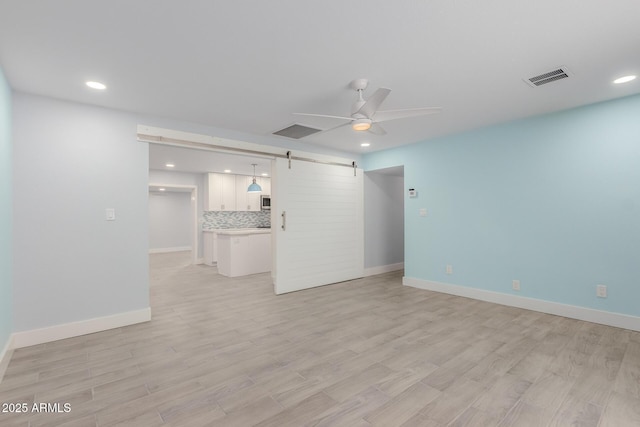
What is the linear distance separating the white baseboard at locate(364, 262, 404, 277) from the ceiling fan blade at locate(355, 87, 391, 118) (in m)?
3.98

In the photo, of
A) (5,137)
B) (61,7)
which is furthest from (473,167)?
(5,137)

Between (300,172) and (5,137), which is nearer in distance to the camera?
(5,137)

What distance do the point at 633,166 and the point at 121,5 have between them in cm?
493

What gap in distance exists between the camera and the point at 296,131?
4.42 m

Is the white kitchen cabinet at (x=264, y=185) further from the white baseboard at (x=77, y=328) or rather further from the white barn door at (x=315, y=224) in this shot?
the white baseboard at (x=77, y=328)

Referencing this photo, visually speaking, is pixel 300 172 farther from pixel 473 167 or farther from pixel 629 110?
pixel 629 110

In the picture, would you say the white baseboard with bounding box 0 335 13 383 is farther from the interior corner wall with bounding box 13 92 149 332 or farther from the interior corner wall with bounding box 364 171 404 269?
the interior corner wall with bounding box 364 171 404 269

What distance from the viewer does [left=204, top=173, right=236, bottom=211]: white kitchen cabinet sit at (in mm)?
8102

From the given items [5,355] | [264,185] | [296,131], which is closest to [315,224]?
[296,131]

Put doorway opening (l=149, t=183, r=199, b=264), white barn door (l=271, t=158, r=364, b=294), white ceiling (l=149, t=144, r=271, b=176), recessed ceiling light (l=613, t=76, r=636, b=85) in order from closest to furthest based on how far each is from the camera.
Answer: recessed ceiling light (l=613, t=76, r=636, b=85), white barn door (l=271, t=158, r=364, b=294), white ceiling (l=149, t=144, r=271, b=176), doorway opening (l=149, t=183, r=199, b=264)

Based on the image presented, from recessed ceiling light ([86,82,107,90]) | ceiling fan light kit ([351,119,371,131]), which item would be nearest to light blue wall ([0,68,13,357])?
recessed ceiling light ([86,82,107,90])

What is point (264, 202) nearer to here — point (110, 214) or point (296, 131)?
point (296, 131)

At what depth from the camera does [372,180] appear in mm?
6309

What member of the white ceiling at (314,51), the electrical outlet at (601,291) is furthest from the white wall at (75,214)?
the electrical outlet at (601,291)
